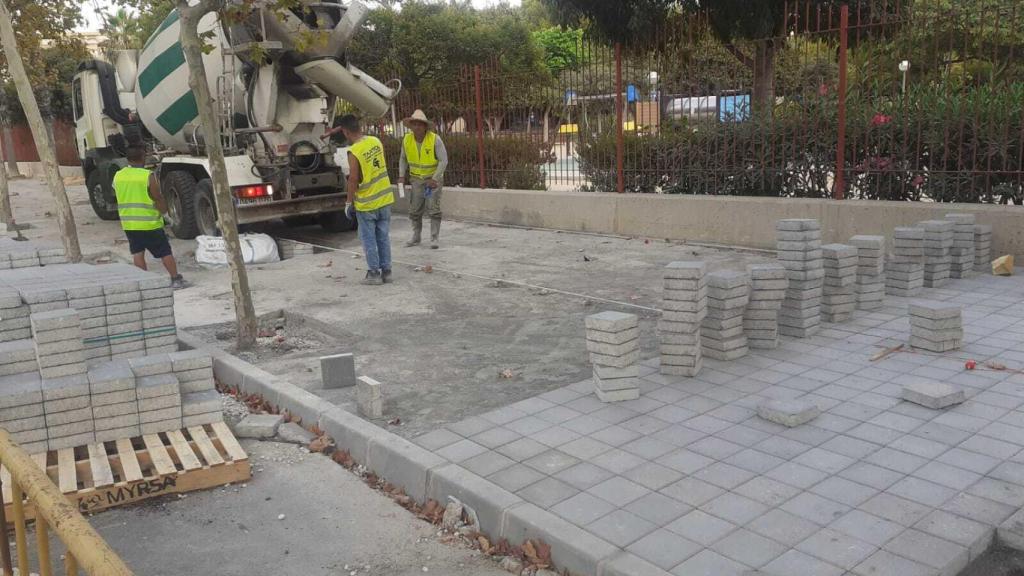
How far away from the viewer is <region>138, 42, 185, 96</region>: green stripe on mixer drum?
1230 centimetres

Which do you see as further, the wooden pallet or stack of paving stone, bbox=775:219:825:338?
stack of paving stone, bbox=775:219:825:338

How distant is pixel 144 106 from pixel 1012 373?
531 inches

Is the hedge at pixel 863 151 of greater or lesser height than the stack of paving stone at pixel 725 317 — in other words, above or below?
above

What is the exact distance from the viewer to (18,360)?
457 cm

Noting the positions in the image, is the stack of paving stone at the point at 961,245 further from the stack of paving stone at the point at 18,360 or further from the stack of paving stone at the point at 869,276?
the stack of paving stone at the point at 18,360

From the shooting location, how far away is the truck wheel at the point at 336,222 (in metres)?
13.7

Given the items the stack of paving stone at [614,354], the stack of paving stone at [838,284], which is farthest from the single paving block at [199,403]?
the stack of paving stone at [838,284]

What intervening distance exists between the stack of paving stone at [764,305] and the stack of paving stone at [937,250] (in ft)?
8.32

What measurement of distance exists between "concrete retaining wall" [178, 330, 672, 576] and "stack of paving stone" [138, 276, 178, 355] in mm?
603

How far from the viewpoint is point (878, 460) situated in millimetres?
3996

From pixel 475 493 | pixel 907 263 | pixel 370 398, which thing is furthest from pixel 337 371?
pixel 907 263

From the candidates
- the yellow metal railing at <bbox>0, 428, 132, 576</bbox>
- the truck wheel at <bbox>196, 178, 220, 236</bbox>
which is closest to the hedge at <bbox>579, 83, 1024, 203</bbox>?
the truck wheel at <bbox>196, 178, 220, 236</bbox>

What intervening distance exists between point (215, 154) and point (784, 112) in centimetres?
699

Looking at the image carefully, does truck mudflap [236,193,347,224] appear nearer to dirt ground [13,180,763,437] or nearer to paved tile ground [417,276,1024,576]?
dirt ground [13,180,763,437]
